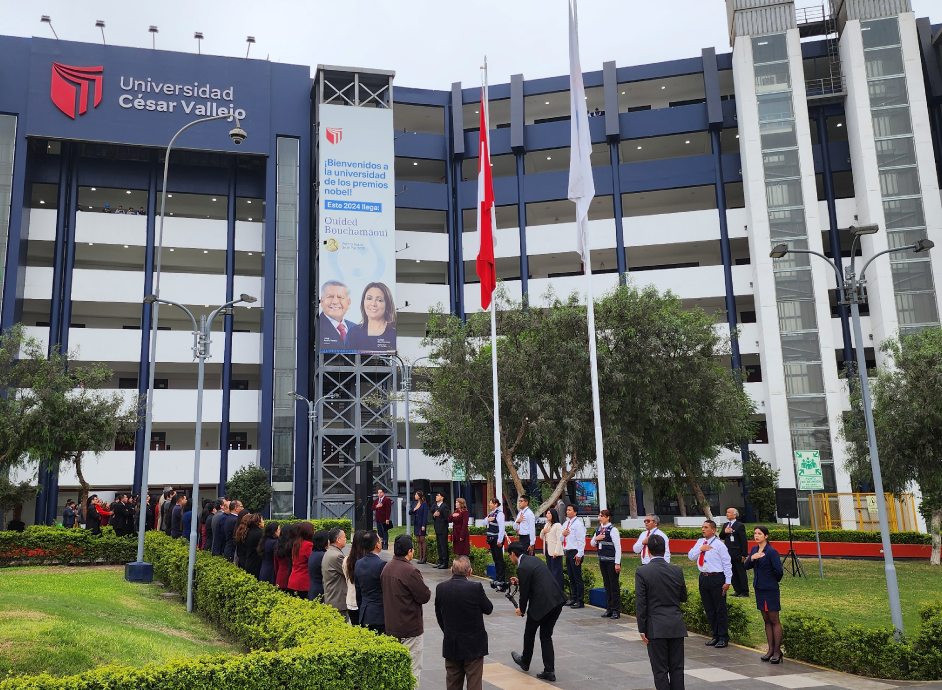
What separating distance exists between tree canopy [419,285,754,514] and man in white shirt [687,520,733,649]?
11.1m

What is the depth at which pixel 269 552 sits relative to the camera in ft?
39.0

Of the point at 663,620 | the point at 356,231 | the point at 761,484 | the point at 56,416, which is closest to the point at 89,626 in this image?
the point at 663,620

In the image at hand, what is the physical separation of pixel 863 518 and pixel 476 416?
1747cm

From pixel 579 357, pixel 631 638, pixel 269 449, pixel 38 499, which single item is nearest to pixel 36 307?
pixel 38 499

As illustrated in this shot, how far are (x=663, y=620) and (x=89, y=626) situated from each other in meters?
7.27

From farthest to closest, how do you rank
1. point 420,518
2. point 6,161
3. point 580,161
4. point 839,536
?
point 6,161
point 839,536
point 420,518
point 580,161

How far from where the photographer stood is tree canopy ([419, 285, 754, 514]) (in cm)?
2308

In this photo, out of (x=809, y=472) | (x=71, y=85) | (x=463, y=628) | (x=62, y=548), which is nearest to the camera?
(x=463, y=628)

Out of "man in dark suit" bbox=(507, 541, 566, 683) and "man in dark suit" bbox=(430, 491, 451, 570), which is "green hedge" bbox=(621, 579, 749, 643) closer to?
"man in dark suit" bbox=(507, 541, 566, 683)

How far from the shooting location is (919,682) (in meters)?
9.38

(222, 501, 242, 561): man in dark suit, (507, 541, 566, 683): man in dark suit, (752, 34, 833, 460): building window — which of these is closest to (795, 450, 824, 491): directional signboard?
(507, 541, 566, 683): man in dark suit

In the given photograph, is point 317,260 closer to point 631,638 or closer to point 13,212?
point 13,212

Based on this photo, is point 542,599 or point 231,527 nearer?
point 542,599

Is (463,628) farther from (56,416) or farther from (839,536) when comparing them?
(839,536)
